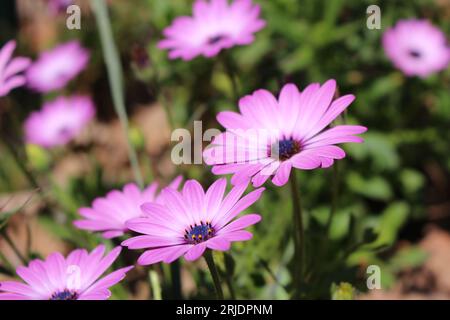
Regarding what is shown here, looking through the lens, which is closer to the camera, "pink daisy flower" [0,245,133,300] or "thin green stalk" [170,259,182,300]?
"pink daisy flower" [0,245,133,300]

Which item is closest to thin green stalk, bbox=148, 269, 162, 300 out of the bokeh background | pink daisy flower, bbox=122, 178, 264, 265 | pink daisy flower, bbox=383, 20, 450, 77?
pink daisy flower, bbox=122, 178, 264, 265

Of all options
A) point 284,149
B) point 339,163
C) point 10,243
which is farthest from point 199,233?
point 339,163

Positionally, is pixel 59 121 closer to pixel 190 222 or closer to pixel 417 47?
pixel 417 47

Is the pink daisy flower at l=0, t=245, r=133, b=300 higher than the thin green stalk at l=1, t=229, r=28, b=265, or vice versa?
the thin green stalk at l=1, t=229, r=28, b=265

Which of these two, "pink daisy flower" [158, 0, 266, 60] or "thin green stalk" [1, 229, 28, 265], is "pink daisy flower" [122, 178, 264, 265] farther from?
"pink daisy flower" [158, 0, 266, 60]

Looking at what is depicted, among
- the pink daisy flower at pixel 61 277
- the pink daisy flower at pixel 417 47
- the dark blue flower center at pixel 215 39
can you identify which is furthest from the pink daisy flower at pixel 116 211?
the pink daisy flower at pixel 417 47

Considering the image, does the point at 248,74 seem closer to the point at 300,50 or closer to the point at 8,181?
the point at 300,50
